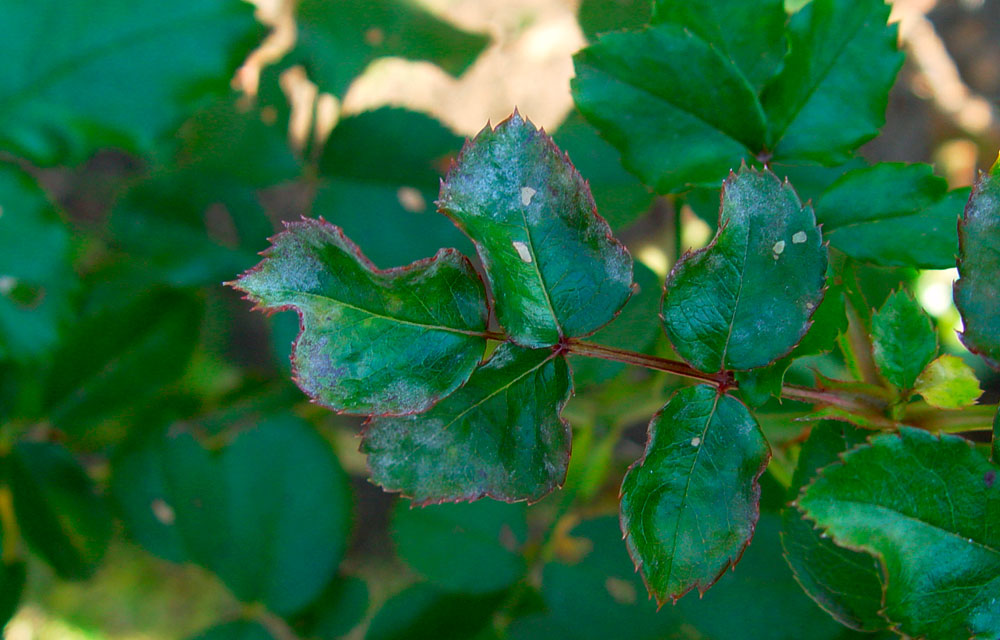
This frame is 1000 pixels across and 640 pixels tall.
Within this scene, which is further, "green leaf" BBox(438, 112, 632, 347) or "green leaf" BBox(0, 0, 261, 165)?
"green leaf" BBox(0, 0, 261, 165)

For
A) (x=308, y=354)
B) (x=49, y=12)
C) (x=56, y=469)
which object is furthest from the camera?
(x=56, y=469)

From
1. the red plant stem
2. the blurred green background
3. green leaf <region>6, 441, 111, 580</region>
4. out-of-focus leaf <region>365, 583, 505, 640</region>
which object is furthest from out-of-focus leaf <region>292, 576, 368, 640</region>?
the red plant stem

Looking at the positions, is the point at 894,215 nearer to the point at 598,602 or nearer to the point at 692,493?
the point at 692,493

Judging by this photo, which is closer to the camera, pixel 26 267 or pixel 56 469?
pixel 26 267

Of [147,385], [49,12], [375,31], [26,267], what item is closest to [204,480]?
[147,385]

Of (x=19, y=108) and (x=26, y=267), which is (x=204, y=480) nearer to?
(x=26, y=267)

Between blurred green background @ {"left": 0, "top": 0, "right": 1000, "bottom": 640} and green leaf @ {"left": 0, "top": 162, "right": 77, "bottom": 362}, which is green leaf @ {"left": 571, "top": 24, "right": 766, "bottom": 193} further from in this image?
green leaf @ {"left": 0, "top": 162, "right": 77, "bottom": 362}

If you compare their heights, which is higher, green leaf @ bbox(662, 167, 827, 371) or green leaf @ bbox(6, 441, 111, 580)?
green leaf @ bbox(662, 167, 827, 371)
